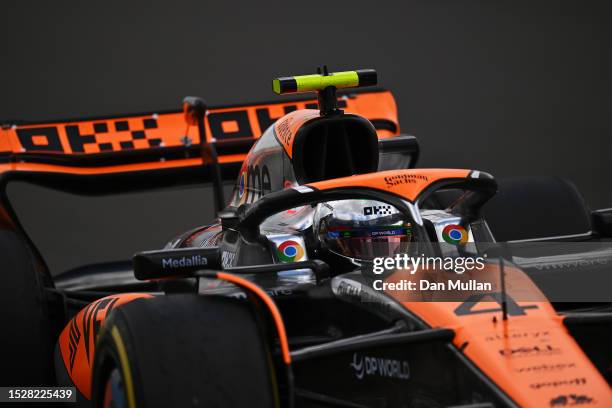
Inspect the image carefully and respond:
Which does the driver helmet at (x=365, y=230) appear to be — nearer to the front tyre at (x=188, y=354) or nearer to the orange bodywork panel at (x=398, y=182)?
the orange bodywork panel at (x=398, y=182)

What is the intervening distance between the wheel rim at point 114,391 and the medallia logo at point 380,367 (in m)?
0.55

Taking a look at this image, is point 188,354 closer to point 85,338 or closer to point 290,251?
point 290,251

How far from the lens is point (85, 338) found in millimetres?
3172

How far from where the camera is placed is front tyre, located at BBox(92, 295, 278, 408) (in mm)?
2293

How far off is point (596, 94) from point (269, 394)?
6187mm

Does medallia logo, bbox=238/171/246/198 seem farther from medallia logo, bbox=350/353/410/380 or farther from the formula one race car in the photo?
medallia logo, bbox=350/353/410/380

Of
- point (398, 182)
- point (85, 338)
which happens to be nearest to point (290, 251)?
point (398, 182)

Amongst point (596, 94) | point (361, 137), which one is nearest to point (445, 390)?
point (361, 137)

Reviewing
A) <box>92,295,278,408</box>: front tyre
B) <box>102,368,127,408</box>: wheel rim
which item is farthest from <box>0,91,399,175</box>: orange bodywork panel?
<box>92,295,278,408</box>: front tyre

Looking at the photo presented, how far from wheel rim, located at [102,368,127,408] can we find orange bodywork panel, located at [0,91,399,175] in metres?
2.05

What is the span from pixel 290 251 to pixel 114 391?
28.0 inches

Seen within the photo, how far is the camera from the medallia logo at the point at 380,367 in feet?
8.40

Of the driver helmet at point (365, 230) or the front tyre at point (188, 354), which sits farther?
the driver helmet at point (365, 230)

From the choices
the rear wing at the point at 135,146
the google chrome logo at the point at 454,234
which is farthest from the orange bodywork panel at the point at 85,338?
the rear wing at the point at 135,146
